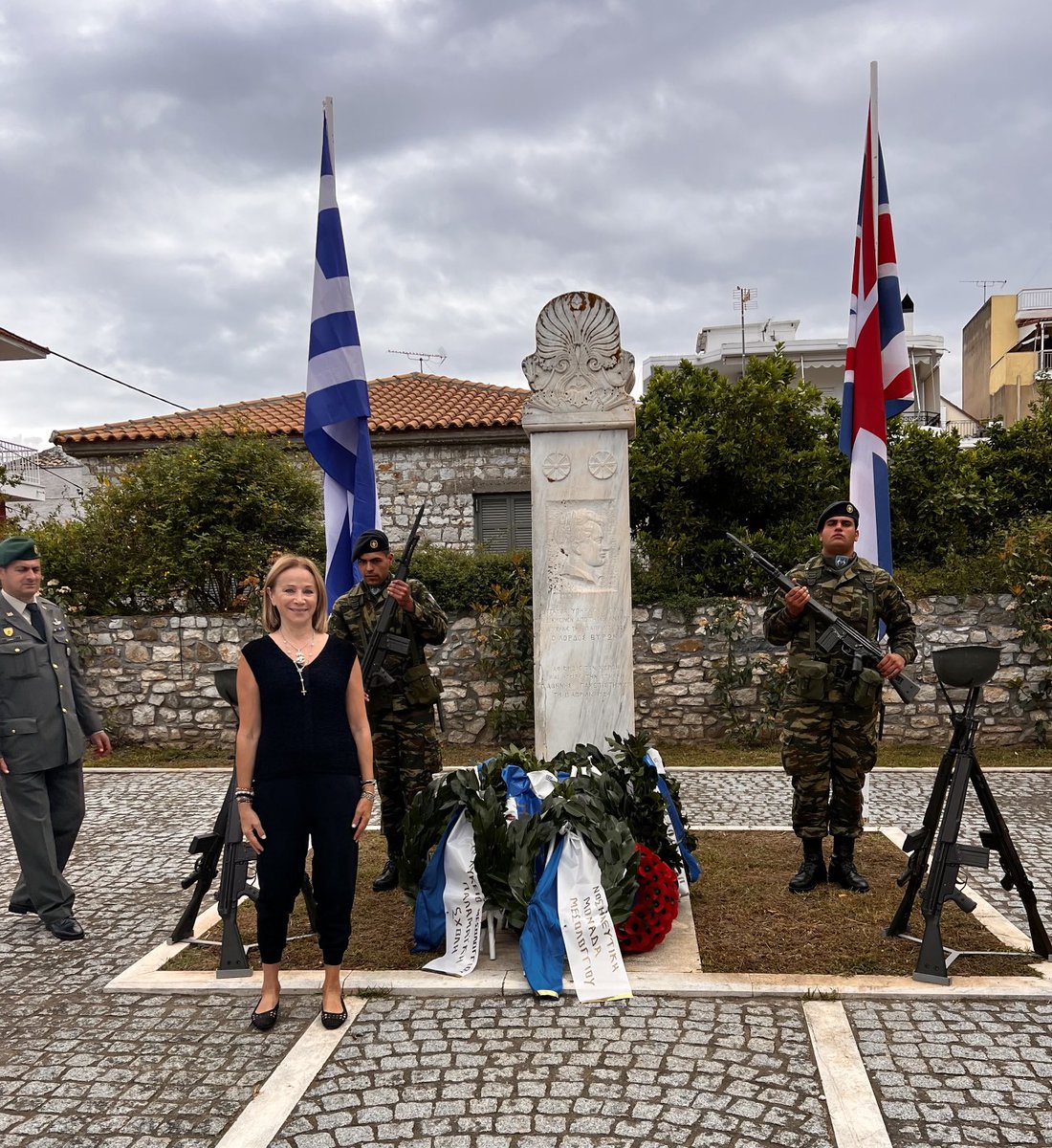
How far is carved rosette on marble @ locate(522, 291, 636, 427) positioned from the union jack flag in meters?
2.23

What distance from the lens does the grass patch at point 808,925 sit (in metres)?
4.25

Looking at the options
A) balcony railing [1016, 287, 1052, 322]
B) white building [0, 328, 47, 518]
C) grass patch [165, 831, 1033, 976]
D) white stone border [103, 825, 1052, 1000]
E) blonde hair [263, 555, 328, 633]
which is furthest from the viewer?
balcony railing [1016, 287, 1052, 322]

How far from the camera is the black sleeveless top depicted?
361 cm

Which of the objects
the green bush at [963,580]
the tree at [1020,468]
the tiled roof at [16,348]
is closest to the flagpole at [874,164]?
the green bush at [963,580]

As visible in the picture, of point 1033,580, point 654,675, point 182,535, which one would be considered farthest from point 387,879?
point 1033,580

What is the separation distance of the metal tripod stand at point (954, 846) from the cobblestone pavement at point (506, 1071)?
0.34m

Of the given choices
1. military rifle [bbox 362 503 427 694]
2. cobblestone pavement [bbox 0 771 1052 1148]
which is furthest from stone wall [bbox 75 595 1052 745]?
cobblestone pavement [bbox 0 771 1052 1148]

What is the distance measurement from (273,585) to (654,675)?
7.70 meters

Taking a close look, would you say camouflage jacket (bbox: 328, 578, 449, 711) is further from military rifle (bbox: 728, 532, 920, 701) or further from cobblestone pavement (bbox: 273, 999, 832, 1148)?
military rifle (bbox: 728, 532, 920, 701)

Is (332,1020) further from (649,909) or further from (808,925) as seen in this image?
(808,925)

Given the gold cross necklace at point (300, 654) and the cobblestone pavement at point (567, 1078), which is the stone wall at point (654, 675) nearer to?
the cobblestone pavement at point (567, 1078)

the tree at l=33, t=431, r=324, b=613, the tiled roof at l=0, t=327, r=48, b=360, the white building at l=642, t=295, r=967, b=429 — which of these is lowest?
the tree at l=33, t=431, r=324, b=613

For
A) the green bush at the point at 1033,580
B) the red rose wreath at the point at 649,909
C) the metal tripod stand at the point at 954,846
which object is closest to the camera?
the metal tripod stand at the point at 954,846

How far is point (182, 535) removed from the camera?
459 inches
